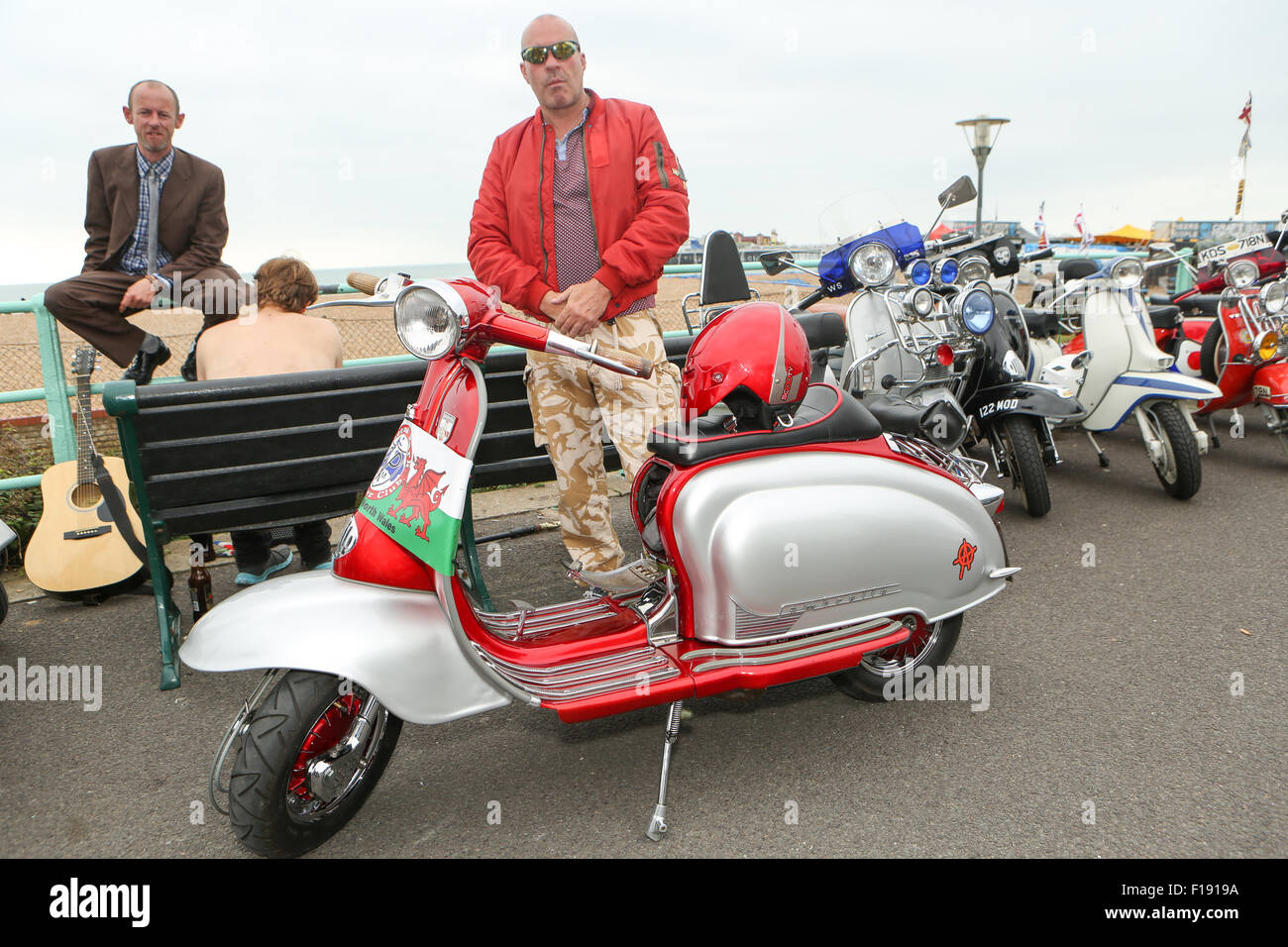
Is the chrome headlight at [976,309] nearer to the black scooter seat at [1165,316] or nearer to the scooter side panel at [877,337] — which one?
the scooter side panel at [877,337]

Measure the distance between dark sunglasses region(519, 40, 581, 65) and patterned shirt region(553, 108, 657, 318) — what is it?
0.71 feet

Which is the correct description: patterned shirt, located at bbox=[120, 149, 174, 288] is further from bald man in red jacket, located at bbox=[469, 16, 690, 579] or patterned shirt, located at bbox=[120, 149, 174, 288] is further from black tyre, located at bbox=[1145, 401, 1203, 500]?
black tyre, located at bbox=[1145, 401, 1203, 500]

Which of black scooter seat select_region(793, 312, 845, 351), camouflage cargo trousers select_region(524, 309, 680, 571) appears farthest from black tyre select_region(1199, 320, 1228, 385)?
camouflage cargo trousers select_region(524, 309, 680, 571)

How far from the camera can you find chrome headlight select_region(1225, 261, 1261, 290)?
5734 mm

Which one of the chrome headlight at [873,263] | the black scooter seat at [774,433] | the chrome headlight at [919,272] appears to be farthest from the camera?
the chrome headlight at [919,272]

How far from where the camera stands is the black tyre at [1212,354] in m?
6.00

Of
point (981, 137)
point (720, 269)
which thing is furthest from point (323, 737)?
point (981, 137)

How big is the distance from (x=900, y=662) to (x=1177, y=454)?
2.92m

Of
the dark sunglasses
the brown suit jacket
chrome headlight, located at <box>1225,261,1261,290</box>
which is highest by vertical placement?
the dark sunglasses

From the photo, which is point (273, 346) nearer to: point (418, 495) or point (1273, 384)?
point (418, 495)

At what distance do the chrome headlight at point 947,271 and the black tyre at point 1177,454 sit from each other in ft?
4.28

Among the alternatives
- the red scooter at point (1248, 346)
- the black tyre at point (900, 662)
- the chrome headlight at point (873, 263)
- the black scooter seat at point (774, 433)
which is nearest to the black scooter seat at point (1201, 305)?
the red scooter at point (1248, 346)
